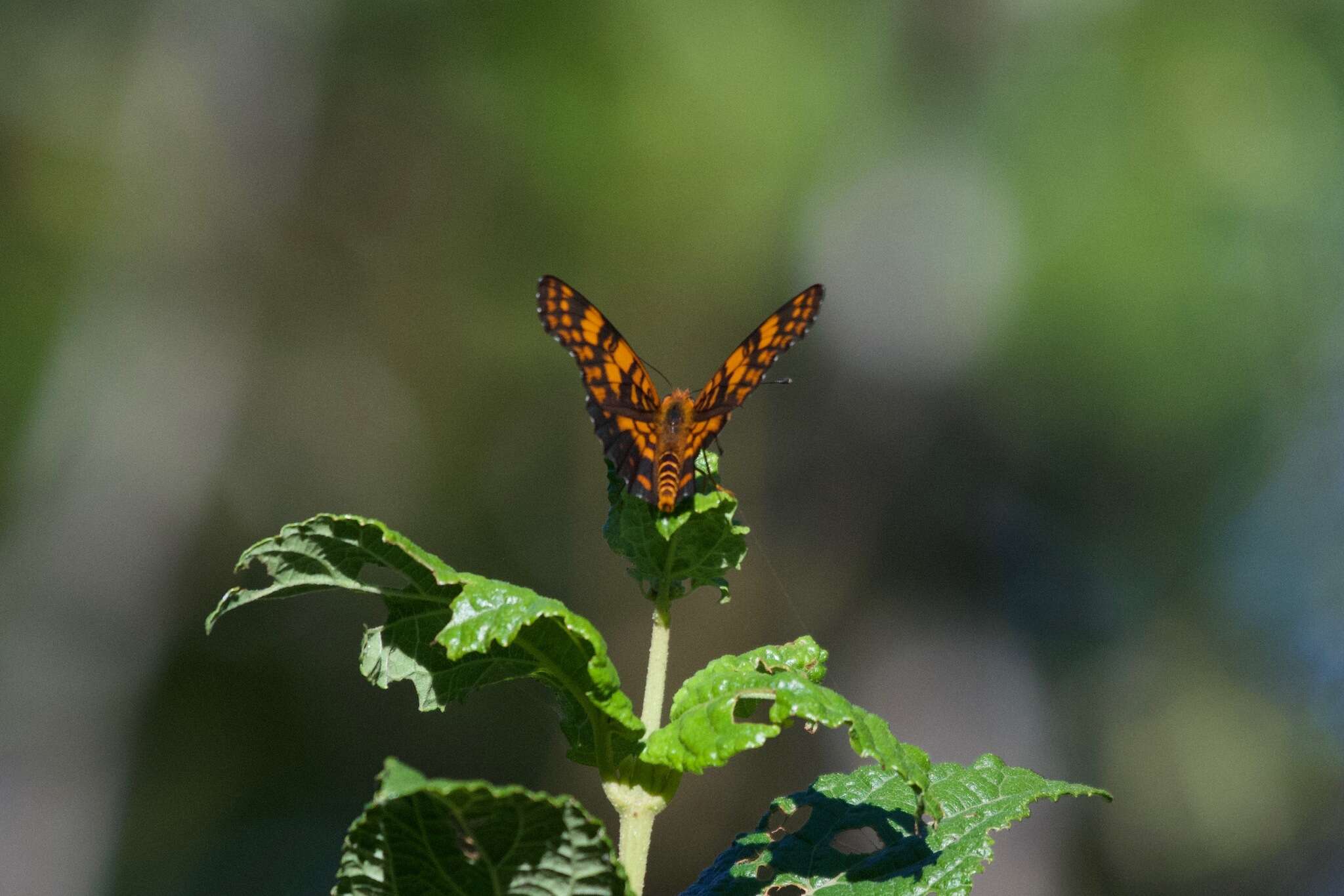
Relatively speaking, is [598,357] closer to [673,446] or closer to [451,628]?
[673,446]

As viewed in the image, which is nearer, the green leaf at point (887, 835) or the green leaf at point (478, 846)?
the green leaf at point (478, 846)

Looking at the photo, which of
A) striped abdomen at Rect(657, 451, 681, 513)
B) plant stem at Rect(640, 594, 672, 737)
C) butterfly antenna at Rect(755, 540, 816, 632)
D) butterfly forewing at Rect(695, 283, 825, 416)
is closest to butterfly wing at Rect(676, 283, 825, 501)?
butterfly forewing at Rect(695, 283, 825, 416)

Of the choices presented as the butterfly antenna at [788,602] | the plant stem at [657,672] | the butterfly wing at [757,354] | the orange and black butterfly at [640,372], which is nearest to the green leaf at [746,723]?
the plant stem at [657,672]

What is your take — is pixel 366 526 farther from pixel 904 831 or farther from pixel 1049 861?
pixel 1049 861

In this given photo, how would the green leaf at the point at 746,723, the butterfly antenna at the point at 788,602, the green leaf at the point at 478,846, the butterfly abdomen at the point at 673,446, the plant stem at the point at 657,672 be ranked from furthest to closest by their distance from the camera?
the butterfly antenna at the point at 788,602, the butterfly abdomen at the point at 673,446, the plant stem at the point at 657,672, the green leaf at the point at 746,723, the green leaf at the point at 478,846

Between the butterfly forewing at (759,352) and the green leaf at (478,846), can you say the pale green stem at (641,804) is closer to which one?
the green leaf at (478,846)

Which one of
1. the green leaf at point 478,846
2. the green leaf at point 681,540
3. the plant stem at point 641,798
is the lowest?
the green leaf at point 478,846

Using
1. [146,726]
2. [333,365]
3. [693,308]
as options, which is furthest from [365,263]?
[146,726]
